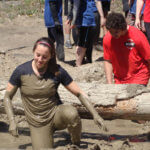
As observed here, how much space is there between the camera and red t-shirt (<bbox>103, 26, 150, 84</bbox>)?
4.99 metres

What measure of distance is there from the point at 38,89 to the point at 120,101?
3.27 ft

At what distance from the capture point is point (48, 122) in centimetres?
434

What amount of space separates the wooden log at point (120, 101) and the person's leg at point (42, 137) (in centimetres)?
51

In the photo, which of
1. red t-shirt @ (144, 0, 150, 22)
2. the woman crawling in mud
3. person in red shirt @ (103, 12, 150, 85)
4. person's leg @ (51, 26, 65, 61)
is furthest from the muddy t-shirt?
person's leg @ (51, 26, 65, 61)

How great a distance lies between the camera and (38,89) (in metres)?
4.21

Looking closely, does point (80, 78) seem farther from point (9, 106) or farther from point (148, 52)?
point (9, 106)

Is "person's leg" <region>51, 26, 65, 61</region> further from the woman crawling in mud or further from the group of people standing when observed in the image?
the woman crawling in mud

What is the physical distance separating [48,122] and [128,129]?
141 centimetres

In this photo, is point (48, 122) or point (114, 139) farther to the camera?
point (114, 139)

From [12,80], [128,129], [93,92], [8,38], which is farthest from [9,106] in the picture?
[8,38]

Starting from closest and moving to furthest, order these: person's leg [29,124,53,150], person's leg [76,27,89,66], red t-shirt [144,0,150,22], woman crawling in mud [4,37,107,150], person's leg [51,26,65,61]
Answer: woman crawling in mud [4,37,107,150] → person's leg [29,124,53,150] → red t-shirt [144,0,150,22] → person's leg [76,27,89,66] → person's leg [51,26,65,61]

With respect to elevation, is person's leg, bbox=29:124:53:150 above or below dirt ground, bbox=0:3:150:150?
above

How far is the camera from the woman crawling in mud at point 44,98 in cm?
416

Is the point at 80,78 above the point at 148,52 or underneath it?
underneath
